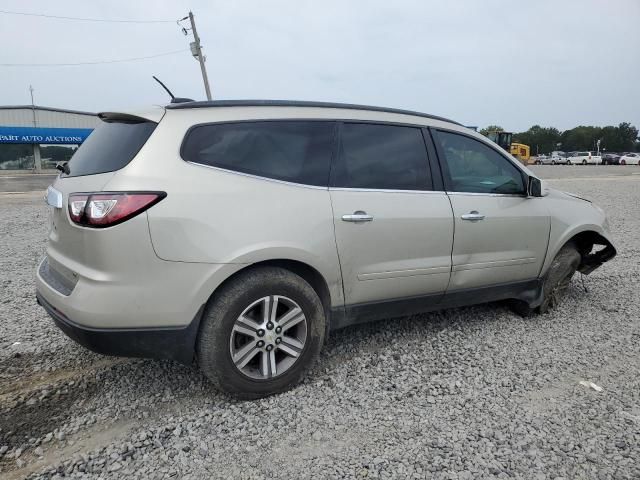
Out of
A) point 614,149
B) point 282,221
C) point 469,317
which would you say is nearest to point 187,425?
point 282,221

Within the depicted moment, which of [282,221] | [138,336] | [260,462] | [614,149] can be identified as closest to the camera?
[260,462]

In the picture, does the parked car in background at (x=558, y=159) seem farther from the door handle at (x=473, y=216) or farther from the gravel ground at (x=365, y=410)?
the door handle at (x=473, y=216)

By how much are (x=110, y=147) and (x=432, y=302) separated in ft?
8.03

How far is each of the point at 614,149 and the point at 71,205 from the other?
112 meters

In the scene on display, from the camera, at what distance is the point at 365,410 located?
9.28 ft

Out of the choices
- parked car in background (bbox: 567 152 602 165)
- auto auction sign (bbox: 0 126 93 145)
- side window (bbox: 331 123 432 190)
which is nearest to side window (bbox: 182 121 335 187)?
side window (bbox: 331 123 432 190)

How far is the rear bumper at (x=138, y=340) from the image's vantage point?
101 inches

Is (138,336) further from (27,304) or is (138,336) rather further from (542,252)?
(542,252)

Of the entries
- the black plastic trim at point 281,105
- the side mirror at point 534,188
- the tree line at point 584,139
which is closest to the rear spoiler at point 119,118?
the black plastic trim at point 281,105

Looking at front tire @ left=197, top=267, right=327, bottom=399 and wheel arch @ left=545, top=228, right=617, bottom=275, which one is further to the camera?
wheel arch @ left=545, top=228, right=617, bottom=275

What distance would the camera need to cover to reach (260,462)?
7.80 feet

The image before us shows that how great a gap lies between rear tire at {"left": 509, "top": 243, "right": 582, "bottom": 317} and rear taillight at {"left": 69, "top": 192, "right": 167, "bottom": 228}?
3.37 metres

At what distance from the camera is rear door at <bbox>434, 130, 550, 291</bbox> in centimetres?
365

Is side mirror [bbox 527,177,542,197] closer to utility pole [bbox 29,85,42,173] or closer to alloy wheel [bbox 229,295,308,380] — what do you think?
alloy wheel [bbox 229,295,308,380]
